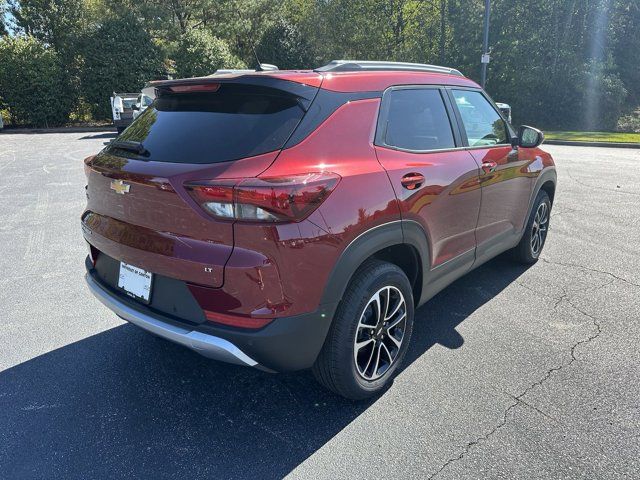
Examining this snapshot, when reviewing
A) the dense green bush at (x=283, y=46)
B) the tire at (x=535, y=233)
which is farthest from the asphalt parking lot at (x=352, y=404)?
the dense green bush at (x=283, y=46)

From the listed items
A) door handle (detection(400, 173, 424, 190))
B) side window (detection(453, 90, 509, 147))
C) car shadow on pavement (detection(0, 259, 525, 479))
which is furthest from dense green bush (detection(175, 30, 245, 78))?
door handle (detection(400, 173, 424, 190))

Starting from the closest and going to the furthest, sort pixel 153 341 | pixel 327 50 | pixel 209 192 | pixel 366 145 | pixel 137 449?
1. pixel 209 192
2. pixel 137 449
3. pixel 366 145
4. pixel 153 341
5. pixel 327 50

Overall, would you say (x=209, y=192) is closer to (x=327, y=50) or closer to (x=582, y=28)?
(x=582, y=28)

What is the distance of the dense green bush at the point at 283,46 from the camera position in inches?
1166

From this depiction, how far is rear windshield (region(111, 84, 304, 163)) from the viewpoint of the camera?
7.56ft

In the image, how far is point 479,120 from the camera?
12.5 feet

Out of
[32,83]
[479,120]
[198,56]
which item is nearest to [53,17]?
[32,83]

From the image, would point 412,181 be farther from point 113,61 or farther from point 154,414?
point 113,61

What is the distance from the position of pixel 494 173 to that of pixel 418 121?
40.0 inches

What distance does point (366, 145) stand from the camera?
258 centimetres

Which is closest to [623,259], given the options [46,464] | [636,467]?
[636,467]

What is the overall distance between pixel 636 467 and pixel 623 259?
3295 millimetres

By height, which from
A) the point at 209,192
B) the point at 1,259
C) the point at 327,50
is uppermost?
the point at 327,50

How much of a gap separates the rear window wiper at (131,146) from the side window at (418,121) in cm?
137
